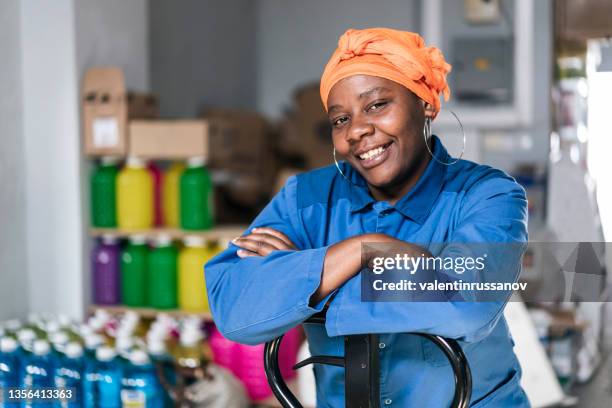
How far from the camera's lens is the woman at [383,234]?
4.01 feet

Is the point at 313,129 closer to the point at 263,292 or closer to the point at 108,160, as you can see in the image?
the point at 108,160

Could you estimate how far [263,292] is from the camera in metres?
1.26

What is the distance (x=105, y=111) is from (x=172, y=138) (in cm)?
31

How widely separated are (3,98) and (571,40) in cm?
227

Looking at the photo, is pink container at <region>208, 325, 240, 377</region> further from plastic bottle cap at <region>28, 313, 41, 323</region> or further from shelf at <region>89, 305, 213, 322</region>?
plastic bottle cap at <region>28, 313, 41, 323</region>

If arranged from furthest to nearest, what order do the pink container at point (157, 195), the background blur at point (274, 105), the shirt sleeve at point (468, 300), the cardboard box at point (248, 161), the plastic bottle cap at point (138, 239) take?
the cardboard box at point (248, 161)
the pink container at point (157, 195)
the plastic bottle cap at point (138, 239)
the background blur at point (274, 105)
the shirt sleeve at point (468, 300)

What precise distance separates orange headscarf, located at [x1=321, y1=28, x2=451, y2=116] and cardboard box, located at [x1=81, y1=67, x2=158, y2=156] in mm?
1893

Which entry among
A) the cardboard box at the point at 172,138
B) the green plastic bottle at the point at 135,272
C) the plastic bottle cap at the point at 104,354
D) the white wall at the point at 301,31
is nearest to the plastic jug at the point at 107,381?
the plastic bottle cap at the point at 104,354

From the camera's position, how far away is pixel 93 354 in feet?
8.28

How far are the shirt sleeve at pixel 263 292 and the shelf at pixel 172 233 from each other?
163 cm

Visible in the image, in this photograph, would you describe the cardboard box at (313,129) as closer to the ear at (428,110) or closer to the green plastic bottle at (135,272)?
the green plastic bottle at (135,272)

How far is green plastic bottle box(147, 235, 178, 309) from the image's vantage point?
10.1 ft

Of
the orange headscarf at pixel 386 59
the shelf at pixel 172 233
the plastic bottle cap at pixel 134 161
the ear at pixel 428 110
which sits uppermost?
the orange headscarf at pixel 386 59

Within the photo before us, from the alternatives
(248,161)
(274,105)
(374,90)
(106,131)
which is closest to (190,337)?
(106,131)
